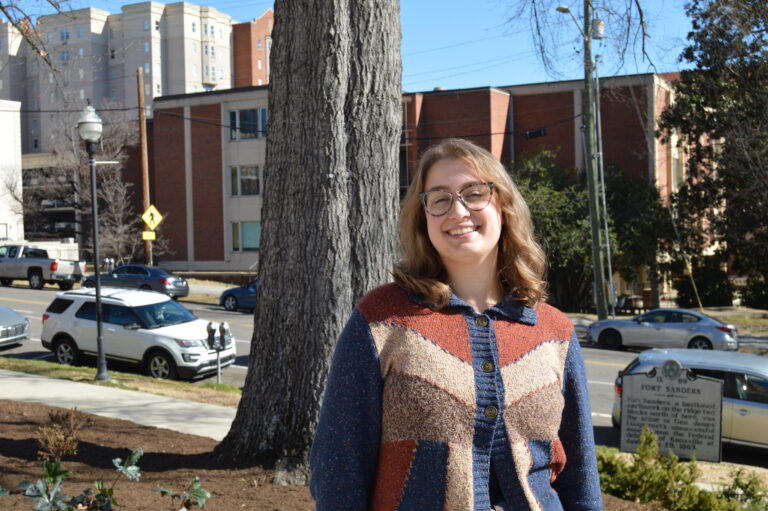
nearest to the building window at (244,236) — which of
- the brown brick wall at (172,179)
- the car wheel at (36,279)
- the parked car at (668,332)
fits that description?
the brown brick wall at (172,179)

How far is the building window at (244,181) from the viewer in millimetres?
43469

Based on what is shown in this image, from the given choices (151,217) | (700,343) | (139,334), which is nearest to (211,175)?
(151,217)

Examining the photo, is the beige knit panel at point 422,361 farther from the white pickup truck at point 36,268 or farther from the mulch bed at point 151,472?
→ the white pickup truck at point 36,268

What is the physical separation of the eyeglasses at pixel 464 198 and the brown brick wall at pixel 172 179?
144 ft

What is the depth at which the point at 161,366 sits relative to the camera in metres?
15.0

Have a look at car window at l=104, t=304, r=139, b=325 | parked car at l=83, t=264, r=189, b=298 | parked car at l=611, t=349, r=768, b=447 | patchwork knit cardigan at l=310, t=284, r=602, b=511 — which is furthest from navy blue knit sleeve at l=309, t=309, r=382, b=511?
parked car at l=83, t=264, r=189, b=298

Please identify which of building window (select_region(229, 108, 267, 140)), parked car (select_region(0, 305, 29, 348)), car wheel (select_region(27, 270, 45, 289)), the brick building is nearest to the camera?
parked car (select_region(0, 305, 29, 348))

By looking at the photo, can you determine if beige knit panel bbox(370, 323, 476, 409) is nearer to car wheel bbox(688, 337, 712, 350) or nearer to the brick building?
car wheel bbox(688, 337, 712, 350)

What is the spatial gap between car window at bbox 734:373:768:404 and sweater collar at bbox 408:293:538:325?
32.4ft

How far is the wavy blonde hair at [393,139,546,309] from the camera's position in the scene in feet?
8.38

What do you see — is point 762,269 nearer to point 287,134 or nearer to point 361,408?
point 287,134

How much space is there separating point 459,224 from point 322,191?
3606mm

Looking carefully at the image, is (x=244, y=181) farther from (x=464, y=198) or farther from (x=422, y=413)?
(x=422, y=413)

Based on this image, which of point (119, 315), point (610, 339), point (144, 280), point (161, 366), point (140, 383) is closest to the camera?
point (140, 383)
